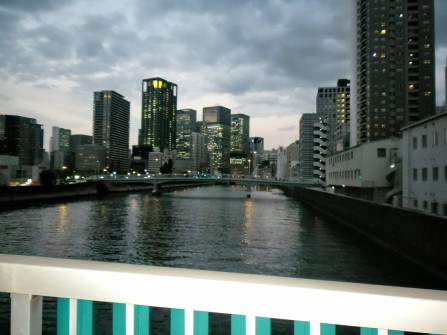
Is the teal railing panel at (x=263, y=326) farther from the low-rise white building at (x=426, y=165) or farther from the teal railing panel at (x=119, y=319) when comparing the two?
the low-rise white building at (x=426, y=165)

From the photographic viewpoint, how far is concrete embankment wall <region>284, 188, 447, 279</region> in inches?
552

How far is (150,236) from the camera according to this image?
76.4 feet

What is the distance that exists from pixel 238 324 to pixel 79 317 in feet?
2.34

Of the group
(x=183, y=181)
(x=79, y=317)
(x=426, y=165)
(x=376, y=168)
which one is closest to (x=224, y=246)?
(x=426, y=165)

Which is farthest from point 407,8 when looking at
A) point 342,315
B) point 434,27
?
point 342,315

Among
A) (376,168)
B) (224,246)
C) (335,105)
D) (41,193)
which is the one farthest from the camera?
(335,105)

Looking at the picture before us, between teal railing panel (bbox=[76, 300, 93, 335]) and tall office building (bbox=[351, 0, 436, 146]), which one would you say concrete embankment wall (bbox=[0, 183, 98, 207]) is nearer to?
teal railing panel (bbox=[76, 300, 93, 335])

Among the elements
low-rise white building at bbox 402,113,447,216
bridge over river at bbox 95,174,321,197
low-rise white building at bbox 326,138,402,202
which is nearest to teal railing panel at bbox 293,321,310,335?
low-rise white building at bbox 402,113,447,216

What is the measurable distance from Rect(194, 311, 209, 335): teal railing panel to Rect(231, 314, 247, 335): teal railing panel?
4.2 inches

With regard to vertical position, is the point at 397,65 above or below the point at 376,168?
above

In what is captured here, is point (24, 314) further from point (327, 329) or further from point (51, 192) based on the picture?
point (51, 192)

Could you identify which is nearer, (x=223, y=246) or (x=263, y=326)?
(x=263, y=326)

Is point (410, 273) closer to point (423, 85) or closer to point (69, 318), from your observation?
point (69, 318)

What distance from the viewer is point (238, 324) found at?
1470mm
